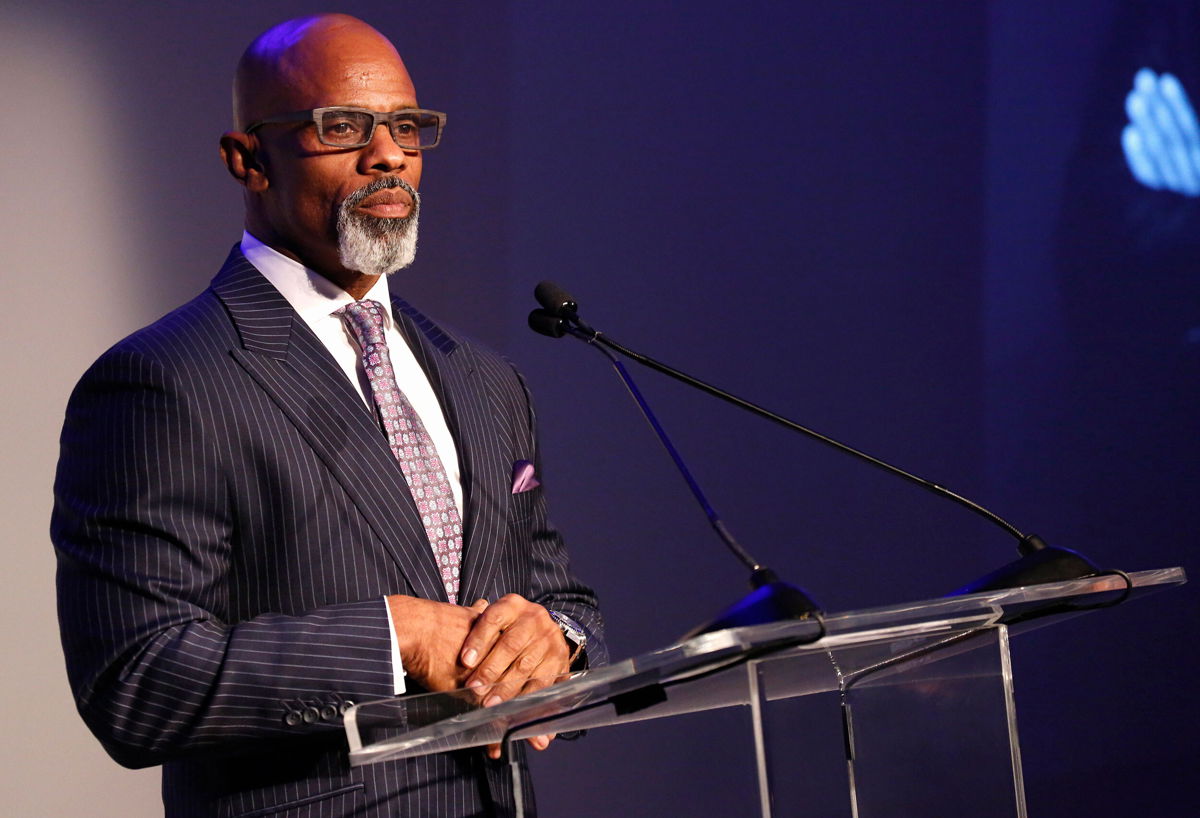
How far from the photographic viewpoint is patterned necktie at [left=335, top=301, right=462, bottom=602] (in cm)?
164

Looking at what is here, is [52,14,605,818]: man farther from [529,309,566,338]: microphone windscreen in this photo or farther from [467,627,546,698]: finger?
[529,309,566,338]: microphone windscreen

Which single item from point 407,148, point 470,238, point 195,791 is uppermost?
point 470,238

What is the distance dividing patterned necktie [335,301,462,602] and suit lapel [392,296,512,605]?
2cm

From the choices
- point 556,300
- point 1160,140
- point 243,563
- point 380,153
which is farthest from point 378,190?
point 1160,140

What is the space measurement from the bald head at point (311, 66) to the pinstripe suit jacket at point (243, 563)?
256mm

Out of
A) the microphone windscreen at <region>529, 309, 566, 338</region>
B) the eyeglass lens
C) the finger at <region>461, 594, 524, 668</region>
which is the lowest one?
the finger at <region>461, 594, 524, 668</region>

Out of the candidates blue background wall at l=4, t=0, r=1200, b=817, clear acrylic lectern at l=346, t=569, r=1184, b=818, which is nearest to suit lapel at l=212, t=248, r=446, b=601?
clear acrylic lectern at l=346, t=569, r=1184, b=818

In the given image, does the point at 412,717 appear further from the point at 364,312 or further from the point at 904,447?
the point at 904,447

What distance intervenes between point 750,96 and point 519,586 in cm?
195

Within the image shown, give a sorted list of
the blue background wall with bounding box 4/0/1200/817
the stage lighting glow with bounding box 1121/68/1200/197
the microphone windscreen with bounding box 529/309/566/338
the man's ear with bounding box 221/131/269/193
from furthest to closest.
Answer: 1. the stage lighting glow with bounding box 1121/68/1200/197
2. the blue background wall with bounding box 4/0/1200/817
3. the man's ear with bounding box 221/131/269/193
4. the microphone windscreen with bounding box 529/309/566/338

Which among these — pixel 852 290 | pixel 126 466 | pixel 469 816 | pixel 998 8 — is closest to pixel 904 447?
pixel 852 290

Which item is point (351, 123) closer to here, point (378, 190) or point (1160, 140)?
point (378, 190)

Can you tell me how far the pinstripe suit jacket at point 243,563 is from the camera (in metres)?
1.38

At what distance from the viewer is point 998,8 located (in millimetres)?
3422
